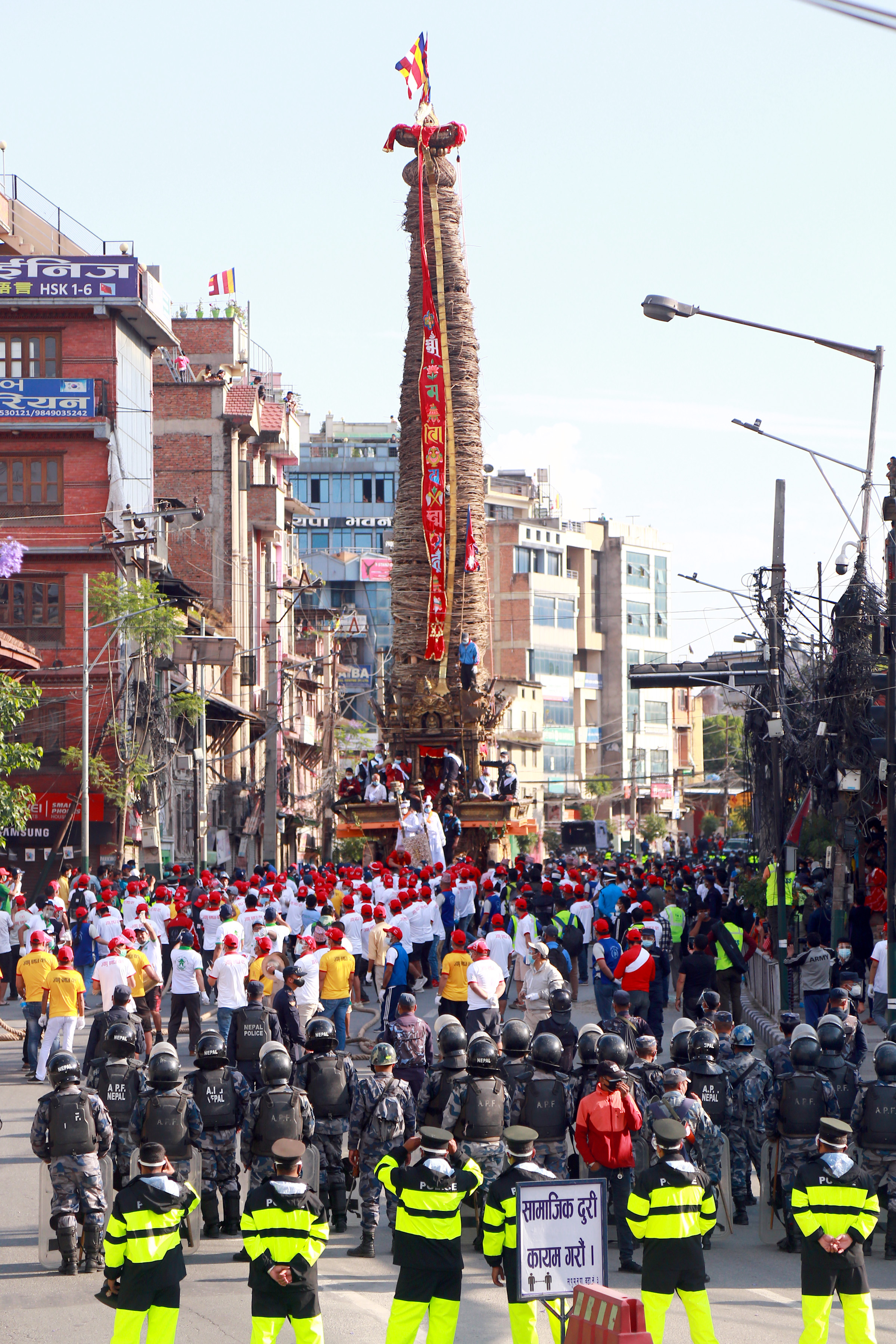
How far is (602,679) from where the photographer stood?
349ft

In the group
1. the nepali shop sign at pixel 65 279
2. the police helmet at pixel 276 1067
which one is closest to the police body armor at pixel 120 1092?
the police helmet at pixel 276 1067

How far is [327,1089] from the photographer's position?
12.4 m

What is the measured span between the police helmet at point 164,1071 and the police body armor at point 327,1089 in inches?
48.5

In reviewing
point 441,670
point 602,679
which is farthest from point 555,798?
point 441,670

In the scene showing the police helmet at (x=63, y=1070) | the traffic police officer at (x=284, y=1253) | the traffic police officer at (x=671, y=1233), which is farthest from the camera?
the police helmet at (x=63, y=1070)

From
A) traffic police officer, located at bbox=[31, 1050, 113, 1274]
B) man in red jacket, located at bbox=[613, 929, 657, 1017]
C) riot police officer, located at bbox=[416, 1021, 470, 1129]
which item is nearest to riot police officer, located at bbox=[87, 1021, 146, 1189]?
traffic police officer, located at bbox=[31, 1050, 113, 1274]

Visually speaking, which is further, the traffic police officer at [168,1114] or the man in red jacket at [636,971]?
the man in red jacket at [636,971]

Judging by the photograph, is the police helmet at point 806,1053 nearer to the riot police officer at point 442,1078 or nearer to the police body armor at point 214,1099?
the riot police officer at point 442,1078

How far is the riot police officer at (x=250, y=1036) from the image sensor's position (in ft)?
45.6

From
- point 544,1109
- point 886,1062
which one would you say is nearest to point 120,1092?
point 544,1109

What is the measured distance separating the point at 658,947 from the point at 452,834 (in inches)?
656

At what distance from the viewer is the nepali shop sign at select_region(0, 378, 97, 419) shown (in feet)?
144

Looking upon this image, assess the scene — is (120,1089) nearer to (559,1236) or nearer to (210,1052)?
(210,1052)

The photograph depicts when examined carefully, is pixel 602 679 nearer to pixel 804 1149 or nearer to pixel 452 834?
pixel 452 834
